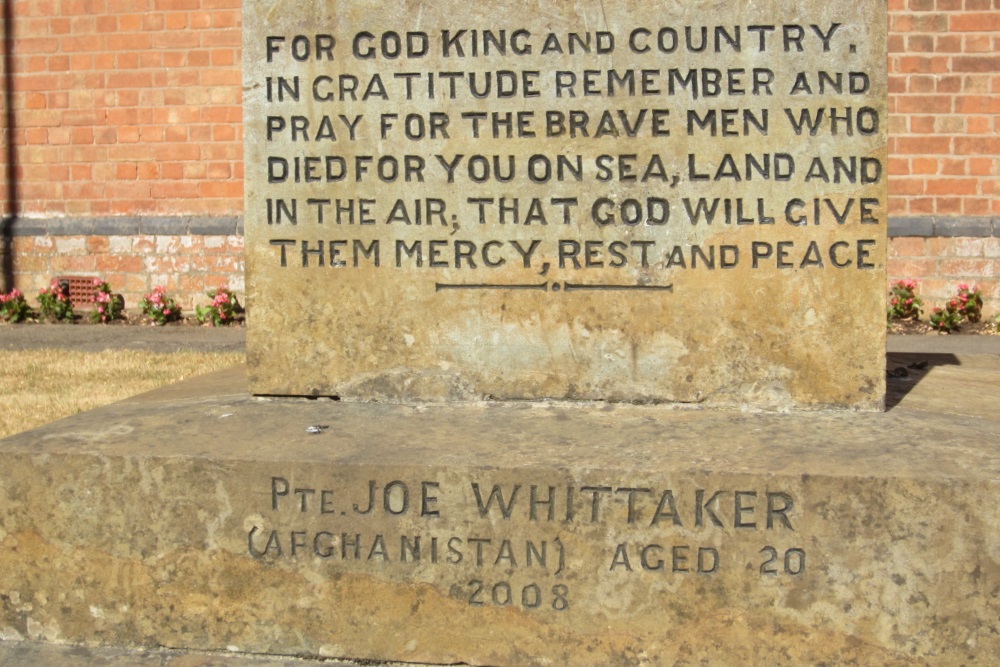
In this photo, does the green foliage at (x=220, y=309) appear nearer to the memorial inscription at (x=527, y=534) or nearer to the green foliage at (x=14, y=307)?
the green foliage at (x=14, y=307)

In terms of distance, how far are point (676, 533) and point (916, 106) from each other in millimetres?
7282

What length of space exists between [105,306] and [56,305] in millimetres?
456

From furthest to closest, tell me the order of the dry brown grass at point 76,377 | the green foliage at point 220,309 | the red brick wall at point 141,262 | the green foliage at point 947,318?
the red brick wall at point 141,262 → the green foliage at point 220,309 → the green foliage at point 947,318 → the dry brown grass at point 76,377

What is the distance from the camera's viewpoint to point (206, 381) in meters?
3.52

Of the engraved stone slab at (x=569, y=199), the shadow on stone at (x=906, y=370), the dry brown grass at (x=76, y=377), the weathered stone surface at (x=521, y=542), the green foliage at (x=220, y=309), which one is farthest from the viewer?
the green foliage at (x=220, y=309)

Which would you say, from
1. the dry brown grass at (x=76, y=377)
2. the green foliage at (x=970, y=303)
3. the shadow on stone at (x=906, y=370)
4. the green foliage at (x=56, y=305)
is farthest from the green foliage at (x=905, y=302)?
the green foliage at (x=56, y=305)

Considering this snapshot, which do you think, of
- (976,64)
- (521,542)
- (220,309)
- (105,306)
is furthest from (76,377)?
(976,64)

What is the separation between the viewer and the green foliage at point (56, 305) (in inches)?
372

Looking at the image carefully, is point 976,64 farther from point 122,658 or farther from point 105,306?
point 122,658

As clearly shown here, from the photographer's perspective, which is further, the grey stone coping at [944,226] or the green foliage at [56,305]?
the green foliage at [56,305]

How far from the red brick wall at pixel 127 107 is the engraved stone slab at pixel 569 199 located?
260 inches

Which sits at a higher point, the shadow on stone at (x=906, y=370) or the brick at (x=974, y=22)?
the brick at (x=974, y=22)

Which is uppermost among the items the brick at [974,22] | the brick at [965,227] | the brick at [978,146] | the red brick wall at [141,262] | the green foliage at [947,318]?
the brick at [974,22]

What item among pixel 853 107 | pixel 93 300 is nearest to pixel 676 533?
pixel 853 107
